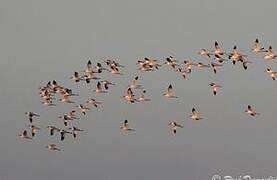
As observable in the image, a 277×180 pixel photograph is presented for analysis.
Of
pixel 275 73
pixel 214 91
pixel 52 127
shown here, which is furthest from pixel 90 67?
pixel 275 73

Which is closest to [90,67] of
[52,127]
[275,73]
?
[52,127]

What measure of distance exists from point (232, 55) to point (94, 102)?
2612 cm

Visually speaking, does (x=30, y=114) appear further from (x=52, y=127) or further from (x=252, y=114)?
(x=252, y=114)

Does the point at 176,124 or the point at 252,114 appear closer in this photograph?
the point at 252,114

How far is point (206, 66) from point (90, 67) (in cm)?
1879

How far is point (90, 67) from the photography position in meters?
127

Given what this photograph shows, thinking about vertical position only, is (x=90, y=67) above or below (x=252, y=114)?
above

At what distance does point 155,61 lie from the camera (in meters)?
128

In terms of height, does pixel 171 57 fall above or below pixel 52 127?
above

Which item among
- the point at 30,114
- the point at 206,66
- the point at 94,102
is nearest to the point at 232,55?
the point at 206,66

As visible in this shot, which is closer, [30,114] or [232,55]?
[232,55]

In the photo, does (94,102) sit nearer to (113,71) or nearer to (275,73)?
(113,71)

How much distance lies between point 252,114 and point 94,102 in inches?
1108

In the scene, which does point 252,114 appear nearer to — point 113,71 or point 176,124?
point 176,124
